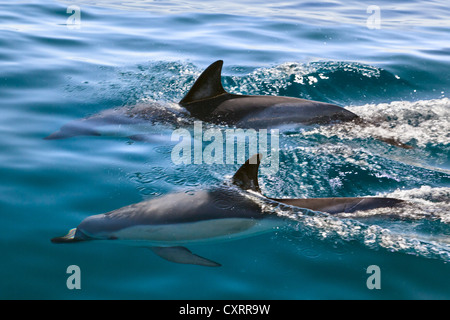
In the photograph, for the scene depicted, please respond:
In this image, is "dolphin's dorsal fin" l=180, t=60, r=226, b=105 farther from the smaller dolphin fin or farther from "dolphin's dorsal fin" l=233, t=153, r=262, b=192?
the smaller dolphin fin

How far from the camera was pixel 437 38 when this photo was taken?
1512 cm

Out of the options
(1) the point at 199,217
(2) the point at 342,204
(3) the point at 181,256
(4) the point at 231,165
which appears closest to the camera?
(3) the point at 181,256

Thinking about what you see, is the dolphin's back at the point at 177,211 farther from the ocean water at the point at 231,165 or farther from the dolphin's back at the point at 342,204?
the dolphin's back at the point at 342,204

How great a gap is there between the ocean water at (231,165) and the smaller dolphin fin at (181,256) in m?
0.07

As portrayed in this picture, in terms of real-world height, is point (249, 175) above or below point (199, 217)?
above

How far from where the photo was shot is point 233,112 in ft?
26.3

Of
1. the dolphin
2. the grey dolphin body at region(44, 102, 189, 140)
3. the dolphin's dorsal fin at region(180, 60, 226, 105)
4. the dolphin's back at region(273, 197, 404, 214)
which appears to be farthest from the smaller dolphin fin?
the dolphin's dorsal fin at region(180, 60, 226, 105)

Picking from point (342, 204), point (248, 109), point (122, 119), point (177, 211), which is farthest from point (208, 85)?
point (342, 204)

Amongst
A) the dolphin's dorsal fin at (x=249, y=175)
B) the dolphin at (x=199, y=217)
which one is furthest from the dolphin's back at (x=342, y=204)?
the dolphin's dorsal fin at (x=249, y=175)

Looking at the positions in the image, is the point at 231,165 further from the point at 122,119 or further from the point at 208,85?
the point at 122,119

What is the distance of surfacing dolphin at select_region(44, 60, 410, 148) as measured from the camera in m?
7.93

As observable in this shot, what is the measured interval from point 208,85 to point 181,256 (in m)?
4.10
